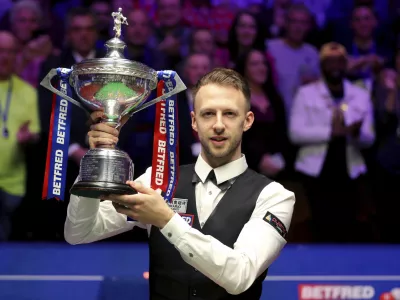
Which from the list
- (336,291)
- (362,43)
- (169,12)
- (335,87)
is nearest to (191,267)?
(336,291)

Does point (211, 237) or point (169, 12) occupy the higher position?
point (169, 12)

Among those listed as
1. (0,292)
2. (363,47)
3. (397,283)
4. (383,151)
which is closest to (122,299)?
(0,292)

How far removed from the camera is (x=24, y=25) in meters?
3.66

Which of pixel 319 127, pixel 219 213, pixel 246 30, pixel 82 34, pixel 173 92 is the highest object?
pixel 246 30

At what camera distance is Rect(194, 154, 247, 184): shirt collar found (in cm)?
217

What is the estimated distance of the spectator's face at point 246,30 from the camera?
386 cm

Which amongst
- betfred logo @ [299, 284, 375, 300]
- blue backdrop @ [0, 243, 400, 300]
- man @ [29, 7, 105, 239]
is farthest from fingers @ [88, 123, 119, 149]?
man @ [29, 7, 105, 239]

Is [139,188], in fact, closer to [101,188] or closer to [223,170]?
[101,188]

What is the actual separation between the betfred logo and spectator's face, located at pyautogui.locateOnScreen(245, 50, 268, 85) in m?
1.39

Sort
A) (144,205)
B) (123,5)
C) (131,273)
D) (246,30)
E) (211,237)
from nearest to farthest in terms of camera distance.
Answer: (144,205)
(211,237)
(131,273)
(123,5)
(246,30)

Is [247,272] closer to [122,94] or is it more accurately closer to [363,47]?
[122,94]

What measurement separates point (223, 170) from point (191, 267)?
318 mm

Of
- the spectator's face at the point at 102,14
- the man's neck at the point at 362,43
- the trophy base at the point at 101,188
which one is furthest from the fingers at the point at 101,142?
the man's neck at the point at 362,43

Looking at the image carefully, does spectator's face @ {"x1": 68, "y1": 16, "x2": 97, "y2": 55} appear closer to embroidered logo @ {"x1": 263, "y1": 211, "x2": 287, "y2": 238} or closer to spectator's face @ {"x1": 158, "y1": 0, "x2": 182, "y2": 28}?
spectator's face @ {"x1": 158, "y1": 0, "x2": 182, "y2": 28}
